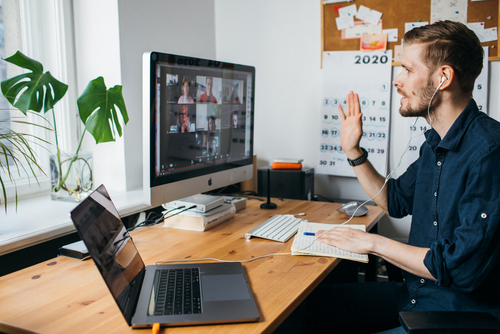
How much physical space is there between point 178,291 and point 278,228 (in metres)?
0.58

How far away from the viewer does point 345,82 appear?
2232 mm

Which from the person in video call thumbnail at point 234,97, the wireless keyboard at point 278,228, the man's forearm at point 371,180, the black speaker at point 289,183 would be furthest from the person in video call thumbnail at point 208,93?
the black speaker at point 289,183

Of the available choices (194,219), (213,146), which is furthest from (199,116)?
(194,219)

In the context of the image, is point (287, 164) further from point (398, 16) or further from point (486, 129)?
point (486, 129)

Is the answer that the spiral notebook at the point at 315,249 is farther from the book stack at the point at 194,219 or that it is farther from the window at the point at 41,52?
the window at the point at 41,52

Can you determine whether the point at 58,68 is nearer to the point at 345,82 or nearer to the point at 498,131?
the point at 345,82

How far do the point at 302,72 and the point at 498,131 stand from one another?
1463 mm

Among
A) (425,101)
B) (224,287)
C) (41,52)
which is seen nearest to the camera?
(224,287)

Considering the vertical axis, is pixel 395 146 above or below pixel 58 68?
below

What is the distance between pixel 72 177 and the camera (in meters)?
1.66

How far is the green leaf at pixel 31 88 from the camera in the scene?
1.40 meters

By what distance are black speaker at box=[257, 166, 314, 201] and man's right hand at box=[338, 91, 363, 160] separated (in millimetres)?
589

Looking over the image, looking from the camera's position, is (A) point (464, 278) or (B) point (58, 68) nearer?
(A) point (464, 278)

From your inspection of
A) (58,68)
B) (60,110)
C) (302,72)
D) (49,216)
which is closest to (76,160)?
(49,216)
